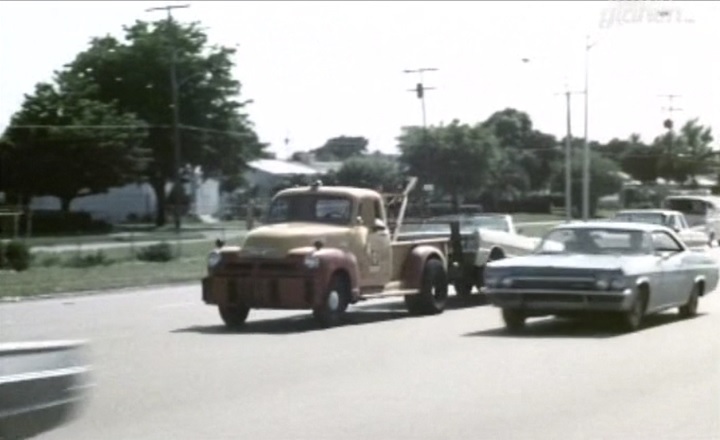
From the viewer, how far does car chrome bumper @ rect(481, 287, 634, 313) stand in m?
19.6

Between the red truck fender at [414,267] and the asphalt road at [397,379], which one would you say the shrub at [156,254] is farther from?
the asphalt road at [397,379]

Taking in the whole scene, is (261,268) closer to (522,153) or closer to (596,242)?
(596,242)

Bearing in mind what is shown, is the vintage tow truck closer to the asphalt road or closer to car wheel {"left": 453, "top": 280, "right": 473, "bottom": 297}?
the asphalt road

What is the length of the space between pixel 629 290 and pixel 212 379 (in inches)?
264

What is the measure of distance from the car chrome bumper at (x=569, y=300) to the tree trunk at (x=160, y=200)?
62.0 metres

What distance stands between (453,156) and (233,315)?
60842 mm

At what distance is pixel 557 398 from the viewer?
13586mm

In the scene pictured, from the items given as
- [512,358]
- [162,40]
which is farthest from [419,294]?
[162,40]

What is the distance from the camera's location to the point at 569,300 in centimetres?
1967

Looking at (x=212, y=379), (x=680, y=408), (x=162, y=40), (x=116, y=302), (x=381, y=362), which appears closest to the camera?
(x=680, y=408)

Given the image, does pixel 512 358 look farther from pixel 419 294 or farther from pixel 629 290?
pixel 419 294

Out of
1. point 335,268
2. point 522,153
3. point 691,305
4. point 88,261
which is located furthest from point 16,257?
point 522,153

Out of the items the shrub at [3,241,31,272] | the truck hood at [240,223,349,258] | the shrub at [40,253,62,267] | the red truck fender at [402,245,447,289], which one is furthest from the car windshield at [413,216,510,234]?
the shrub at [40,253,62,267]

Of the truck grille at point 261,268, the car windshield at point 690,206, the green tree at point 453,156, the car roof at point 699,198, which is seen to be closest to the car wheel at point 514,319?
the truck grille at point 261,268
